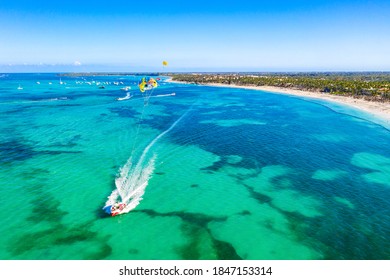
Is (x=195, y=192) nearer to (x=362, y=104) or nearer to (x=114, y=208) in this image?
(x=114, y=208)

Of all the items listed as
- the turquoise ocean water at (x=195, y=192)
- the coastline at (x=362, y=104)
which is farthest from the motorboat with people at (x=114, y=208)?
the coastline at (x=362, y=104)

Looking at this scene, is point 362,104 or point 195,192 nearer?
point 195,192

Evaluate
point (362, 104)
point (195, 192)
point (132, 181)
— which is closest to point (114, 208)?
point (132, 181)

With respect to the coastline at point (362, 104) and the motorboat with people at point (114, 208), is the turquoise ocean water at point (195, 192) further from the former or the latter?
the coastline at point (362, 104)
